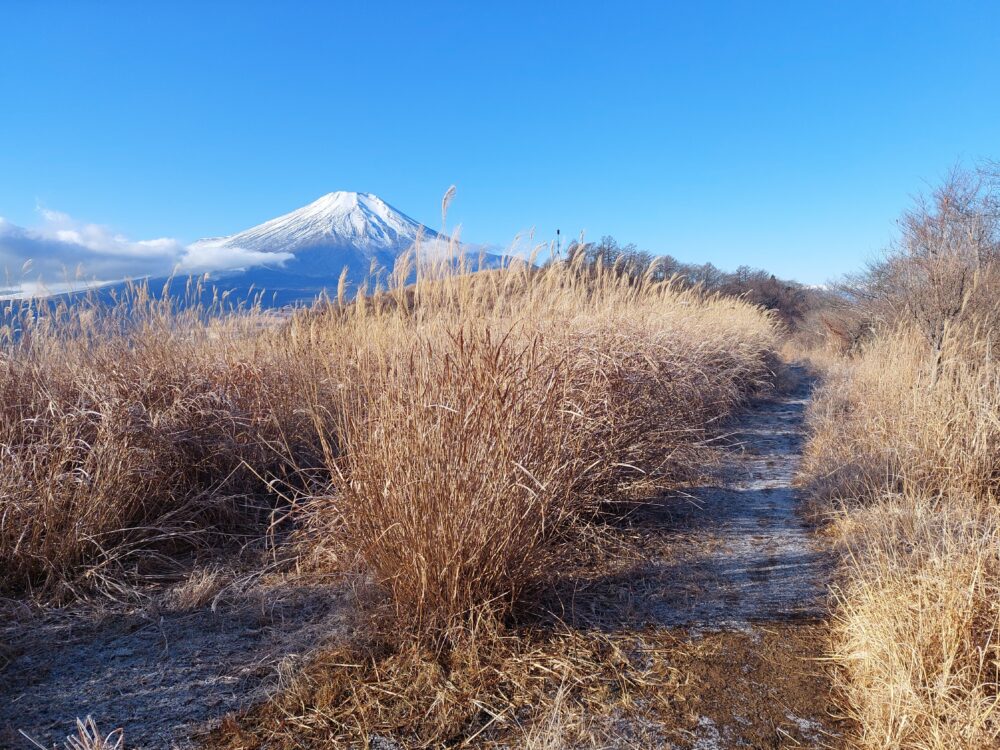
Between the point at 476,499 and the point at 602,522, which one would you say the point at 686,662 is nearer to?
the point at 476,499

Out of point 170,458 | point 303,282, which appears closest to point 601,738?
point 170,458

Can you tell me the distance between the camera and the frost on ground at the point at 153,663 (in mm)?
1593

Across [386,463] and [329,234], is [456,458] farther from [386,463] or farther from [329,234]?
[329,234]

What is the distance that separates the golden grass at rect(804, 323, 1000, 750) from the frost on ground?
1.78 meters

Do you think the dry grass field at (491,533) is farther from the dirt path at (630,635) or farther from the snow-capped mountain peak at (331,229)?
the snow-capped mountain peak at (331,229)

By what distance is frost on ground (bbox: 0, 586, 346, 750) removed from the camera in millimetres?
1593

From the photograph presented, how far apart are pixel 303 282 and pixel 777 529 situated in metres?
74.1


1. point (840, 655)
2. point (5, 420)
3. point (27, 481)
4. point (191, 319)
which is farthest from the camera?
point (191, 319)

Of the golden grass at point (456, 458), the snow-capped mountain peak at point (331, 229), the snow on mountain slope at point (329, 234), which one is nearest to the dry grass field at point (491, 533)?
the golden grass at point (456, 458)

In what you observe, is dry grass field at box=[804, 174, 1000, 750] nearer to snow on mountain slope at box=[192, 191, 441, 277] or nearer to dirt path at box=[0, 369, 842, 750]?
dirt path at box=[0, 369, 842, 750]

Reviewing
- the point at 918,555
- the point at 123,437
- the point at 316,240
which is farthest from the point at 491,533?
→ the point at 316,240

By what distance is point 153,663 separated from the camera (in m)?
1.86

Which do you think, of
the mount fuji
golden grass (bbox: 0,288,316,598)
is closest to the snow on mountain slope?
the mount fuji

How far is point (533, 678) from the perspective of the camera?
1.76m
